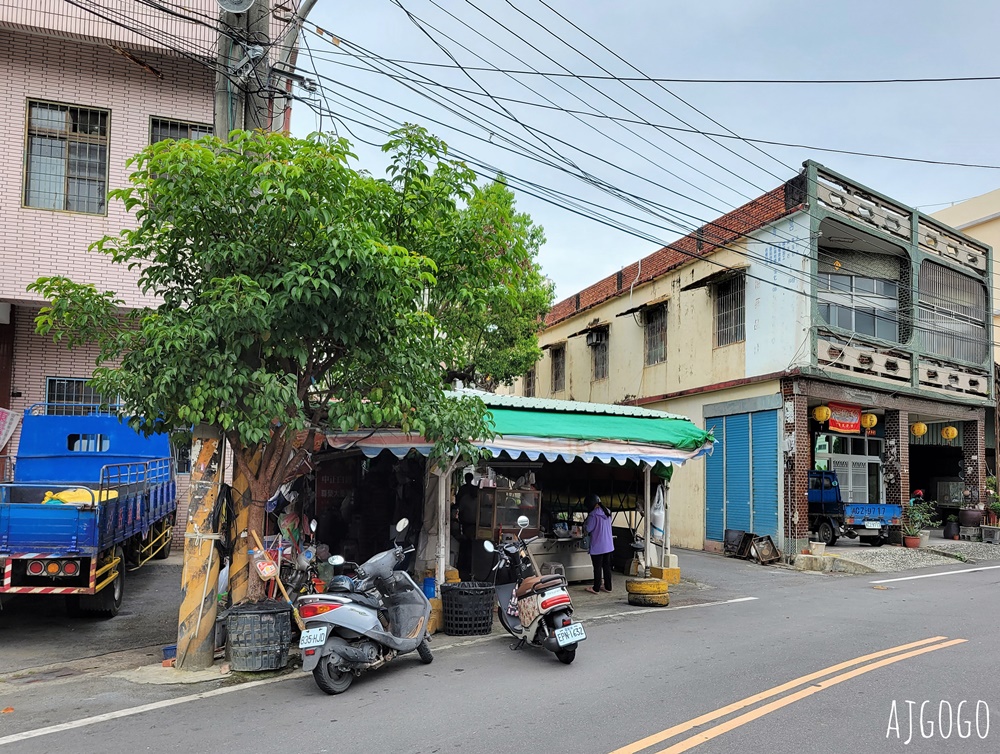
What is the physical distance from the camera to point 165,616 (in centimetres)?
1028

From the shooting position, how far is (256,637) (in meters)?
7.45

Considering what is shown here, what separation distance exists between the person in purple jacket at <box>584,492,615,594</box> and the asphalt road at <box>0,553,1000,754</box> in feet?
9.59

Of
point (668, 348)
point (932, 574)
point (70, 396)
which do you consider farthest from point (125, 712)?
point (668, 348)

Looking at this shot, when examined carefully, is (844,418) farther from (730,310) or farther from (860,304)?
(730,310)

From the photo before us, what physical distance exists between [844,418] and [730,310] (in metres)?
4.03

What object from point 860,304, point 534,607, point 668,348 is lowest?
point 534,607

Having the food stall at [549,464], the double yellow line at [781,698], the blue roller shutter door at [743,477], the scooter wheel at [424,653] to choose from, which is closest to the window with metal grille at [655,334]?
the blue roller shutter door at [743,477]

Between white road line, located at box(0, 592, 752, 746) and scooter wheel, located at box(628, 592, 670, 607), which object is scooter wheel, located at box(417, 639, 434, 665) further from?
scooter wheel, located at box(628, 592, 670, 607)

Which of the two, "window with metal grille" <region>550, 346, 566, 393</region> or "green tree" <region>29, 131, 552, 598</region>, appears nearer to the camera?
"green tree" <region>29, 131, 552, 598</region>

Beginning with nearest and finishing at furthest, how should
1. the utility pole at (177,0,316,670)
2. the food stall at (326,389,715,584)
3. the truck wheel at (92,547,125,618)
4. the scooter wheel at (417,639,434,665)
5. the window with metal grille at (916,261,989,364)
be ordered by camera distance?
the utility pole at (177,0,316,670)
the scooter wheel at (417,639,434,665)
the truck wheel at (92,547,125,618)
the food stall at (326,389,715,584)
the window with metal grille at (916,261,989,364)

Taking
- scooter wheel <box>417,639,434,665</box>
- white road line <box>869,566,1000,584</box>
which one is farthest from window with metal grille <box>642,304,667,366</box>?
scooter wheel <box>417,639,434,665</box>

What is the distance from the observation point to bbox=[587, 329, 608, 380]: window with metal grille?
2789cm

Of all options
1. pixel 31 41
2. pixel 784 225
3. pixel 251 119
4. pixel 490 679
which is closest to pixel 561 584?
pixel 490 679

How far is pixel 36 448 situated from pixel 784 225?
1673cm
